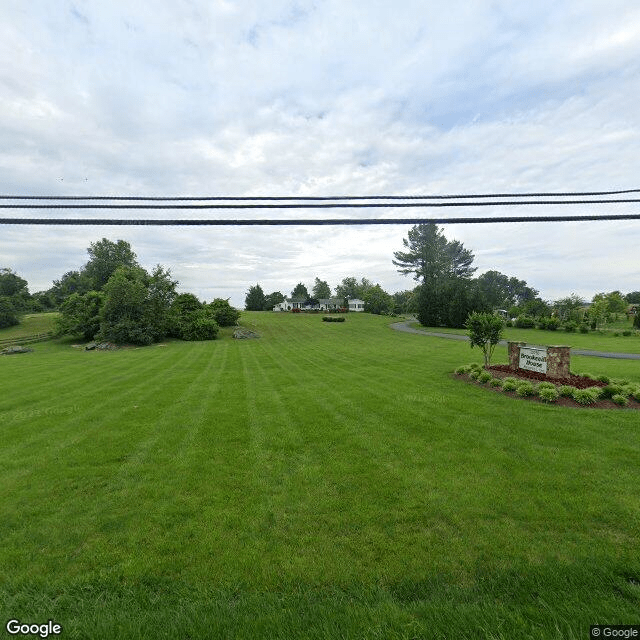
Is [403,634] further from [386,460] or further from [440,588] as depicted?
[386,460]

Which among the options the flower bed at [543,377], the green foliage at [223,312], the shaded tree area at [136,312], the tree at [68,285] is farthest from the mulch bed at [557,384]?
the tree at [68,285]

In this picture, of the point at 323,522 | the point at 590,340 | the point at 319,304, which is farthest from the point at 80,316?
the point at 319,304

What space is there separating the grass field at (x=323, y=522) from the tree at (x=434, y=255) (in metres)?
Result: 55.6

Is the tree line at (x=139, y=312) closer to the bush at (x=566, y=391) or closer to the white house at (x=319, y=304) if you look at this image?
the bush at (x=566, y=391)

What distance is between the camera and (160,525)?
452 centimetres

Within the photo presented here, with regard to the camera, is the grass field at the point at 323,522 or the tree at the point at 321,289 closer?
the grass field at the point at 323,522

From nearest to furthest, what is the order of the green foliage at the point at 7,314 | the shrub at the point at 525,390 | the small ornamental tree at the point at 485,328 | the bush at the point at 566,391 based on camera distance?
the bush at the point at 566,391 < the shrub at the point at 525,390 < the small ornamental tree at the point at 485,328 < the green foliage at the point at 7,314

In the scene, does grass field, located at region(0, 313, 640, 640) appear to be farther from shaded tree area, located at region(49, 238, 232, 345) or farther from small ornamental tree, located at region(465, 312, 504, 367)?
shaded tree area, located at region(49, 238, 232, 345)

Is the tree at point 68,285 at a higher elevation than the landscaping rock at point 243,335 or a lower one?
higher

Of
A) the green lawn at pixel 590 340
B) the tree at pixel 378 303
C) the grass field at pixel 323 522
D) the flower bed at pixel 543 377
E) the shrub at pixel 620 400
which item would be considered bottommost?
the grass field at pixel 323 522

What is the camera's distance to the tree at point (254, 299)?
95250 mm

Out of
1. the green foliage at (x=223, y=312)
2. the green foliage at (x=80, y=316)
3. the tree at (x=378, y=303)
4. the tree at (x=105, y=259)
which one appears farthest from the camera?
the tree at (x=378, y=303)

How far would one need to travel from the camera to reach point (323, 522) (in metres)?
4.55

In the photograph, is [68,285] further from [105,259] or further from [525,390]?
[525,390]
